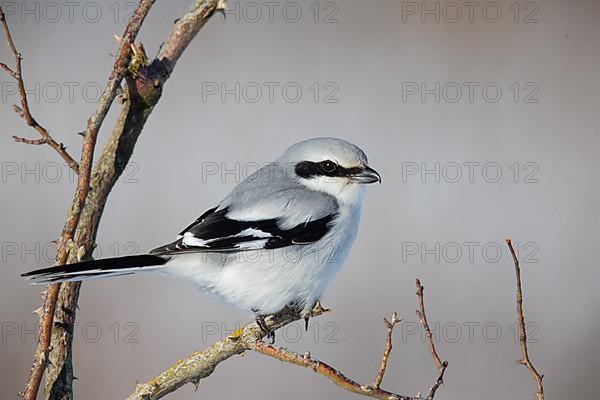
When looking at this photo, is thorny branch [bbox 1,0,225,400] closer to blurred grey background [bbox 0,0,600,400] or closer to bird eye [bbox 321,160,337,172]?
bird eye [bbox 321,160,337,172]

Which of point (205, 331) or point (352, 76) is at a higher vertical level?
point (352, 76)

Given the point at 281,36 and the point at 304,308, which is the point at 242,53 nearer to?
the point at 281,36

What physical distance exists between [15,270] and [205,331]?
25.1 inches

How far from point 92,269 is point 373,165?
173 cm

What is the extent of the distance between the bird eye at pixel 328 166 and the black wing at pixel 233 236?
0.14 metres

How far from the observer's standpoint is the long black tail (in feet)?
3.75

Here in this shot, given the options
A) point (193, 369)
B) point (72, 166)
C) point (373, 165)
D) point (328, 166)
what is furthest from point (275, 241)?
point (373, 165)

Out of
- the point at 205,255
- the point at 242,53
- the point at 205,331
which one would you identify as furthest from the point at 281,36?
the point at 205,255

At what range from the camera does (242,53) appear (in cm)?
291

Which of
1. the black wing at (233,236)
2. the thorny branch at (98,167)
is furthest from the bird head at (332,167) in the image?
the thorny branch at (98,167)

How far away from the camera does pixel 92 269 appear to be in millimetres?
1212

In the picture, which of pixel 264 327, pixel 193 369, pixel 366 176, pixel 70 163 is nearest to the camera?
pixel 70 163

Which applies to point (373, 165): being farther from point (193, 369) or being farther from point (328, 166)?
point (193, 369)

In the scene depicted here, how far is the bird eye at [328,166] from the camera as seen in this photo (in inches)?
64.5
